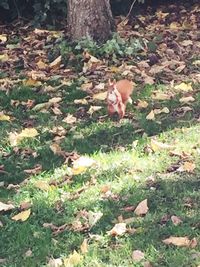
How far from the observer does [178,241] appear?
3484 mm

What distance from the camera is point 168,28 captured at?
7883mm

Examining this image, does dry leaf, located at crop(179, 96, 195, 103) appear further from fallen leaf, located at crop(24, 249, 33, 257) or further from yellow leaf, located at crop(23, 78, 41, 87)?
fallen leaf, located at crop(24, 249, 33, 257)

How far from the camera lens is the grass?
11.6 feet

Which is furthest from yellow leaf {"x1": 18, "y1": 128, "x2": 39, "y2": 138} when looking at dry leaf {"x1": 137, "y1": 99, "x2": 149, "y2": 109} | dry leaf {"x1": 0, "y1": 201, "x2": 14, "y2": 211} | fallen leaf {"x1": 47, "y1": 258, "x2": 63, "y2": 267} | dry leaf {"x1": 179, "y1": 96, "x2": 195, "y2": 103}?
fallen leaf {"x1": 47, "y1": 258, "x2": 63, "y2": 267}

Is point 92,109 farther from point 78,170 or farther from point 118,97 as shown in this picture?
point 78,170

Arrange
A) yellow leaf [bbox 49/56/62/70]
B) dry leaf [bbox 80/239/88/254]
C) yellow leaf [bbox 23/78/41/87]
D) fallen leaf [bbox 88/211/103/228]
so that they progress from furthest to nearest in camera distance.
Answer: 1. yellow leaf [bbox 49/56/62/70]
2. yellow leaf [bbox 23/78/41/87]
3. fallen leaf [bbox 88/211/103/228]
4. dry leaf [bbox 80/239/88/254]

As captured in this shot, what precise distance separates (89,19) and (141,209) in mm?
3389

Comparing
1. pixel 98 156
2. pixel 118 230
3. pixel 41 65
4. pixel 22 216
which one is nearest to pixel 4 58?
pixel 41 65

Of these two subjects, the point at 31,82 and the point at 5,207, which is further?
the point at 31,82

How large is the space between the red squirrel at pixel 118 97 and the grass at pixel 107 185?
0.09 m

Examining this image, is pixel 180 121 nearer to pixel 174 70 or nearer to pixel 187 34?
pixel 174 70

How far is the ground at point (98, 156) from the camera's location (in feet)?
11.7

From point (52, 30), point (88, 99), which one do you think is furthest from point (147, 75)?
point (52, 30)

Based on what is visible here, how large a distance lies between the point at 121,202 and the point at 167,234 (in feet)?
1.51
